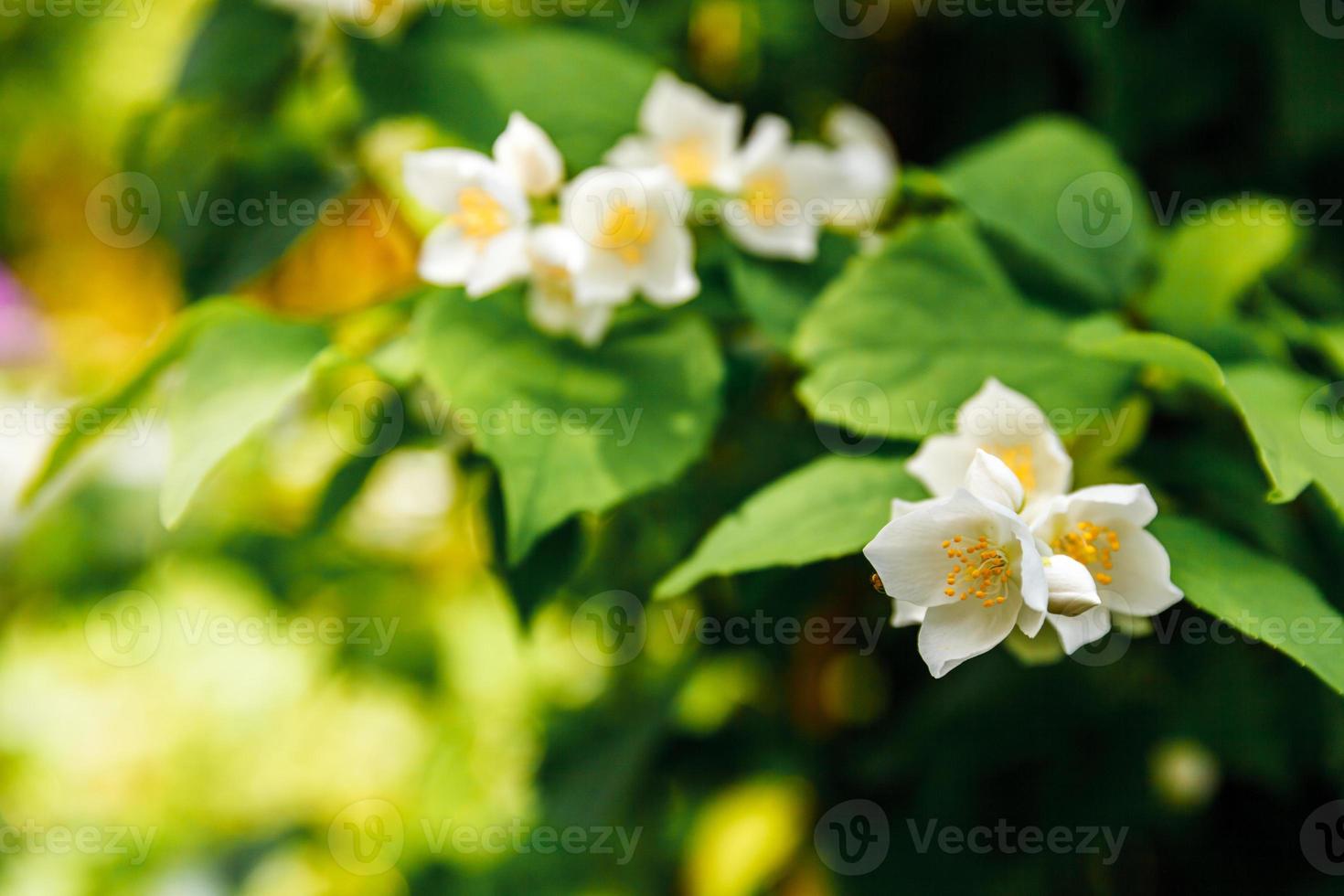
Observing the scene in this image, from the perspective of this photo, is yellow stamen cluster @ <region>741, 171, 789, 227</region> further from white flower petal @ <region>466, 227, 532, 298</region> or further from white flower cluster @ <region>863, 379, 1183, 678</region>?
white flower cluster @ <region>863, 379, 1183, 678</region>

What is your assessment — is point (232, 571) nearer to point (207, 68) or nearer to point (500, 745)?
point (500, 745)

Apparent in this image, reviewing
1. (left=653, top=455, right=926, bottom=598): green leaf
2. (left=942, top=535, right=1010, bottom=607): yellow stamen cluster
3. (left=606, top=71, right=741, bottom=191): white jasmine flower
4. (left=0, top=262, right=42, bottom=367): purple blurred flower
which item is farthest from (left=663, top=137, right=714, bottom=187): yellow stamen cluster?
(left=0, top=262, right=42, bottom=367): purple blurred flower

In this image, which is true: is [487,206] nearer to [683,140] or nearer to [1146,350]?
[683,140]

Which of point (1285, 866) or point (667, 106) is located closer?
point (667, 106)

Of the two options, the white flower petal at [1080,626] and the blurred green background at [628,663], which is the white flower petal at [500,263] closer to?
the blurred green background at [628,663]

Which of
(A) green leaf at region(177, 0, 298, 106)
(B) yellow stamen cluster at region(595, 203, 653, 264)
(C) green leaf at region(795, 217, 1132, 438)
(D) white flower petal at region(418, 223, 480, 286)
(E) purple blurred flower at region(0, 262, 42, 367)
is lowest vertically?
(E) purple blurred flower at region(0, 262, 42, 367)

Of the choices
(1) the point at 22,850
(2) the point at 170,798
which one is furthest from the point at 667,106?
(1) the point at 22,850

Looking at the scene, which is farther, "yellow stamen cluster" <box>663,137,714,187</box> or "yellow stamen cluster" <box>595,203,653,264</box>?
"yellow stamen cluster" <box>663,137,714,187</box>
